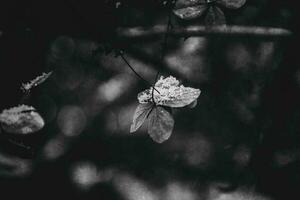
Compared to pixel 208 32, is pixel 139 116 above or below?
below

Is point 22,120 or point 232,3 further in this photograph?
point 232,3

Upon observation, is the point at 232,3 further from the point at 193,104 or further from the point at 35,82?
the point at 35,82

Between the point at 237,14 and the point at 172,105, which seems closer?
the point at 172,105

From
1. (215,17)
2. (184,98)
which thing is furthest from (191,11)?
(184,98)

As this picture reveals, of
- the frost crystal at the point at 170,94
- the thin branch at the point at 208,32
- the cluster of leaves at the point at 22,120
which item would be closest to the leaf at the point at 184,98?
the frost crystal at the point at 170,94

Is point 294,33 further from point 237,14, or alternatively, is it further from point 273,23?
point 237,14

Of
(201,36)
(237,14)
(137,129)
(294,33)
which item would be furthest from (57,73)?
(294,33)
